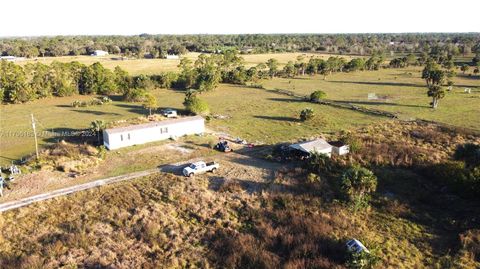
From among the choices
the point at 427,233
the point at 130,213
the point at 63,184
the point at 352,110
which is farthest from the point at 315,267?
the point at 352,110

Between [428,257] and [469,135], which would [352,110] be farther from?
[428,257]

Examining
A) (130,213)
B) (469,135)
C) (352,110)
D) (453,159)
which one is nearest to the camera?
(130,213)

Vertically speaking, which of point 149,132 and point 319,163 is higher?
point 149,132

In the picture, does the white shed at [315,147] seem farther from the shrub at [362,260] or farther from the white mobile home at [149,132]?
the shrub at [362,260]

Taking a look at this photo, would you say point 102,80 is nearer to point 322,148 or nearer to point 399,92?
point 322,148

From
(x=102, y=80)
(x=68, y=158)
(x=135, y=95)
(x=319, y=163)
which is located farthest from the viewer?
(x=102, y=80)

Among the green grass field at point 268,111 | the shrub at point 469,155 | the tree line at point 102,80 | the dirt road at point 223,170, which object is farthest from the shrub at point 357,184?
the tree line at point 102,80

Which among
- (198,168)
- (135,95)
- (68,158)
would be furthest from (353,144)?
(135,95)
